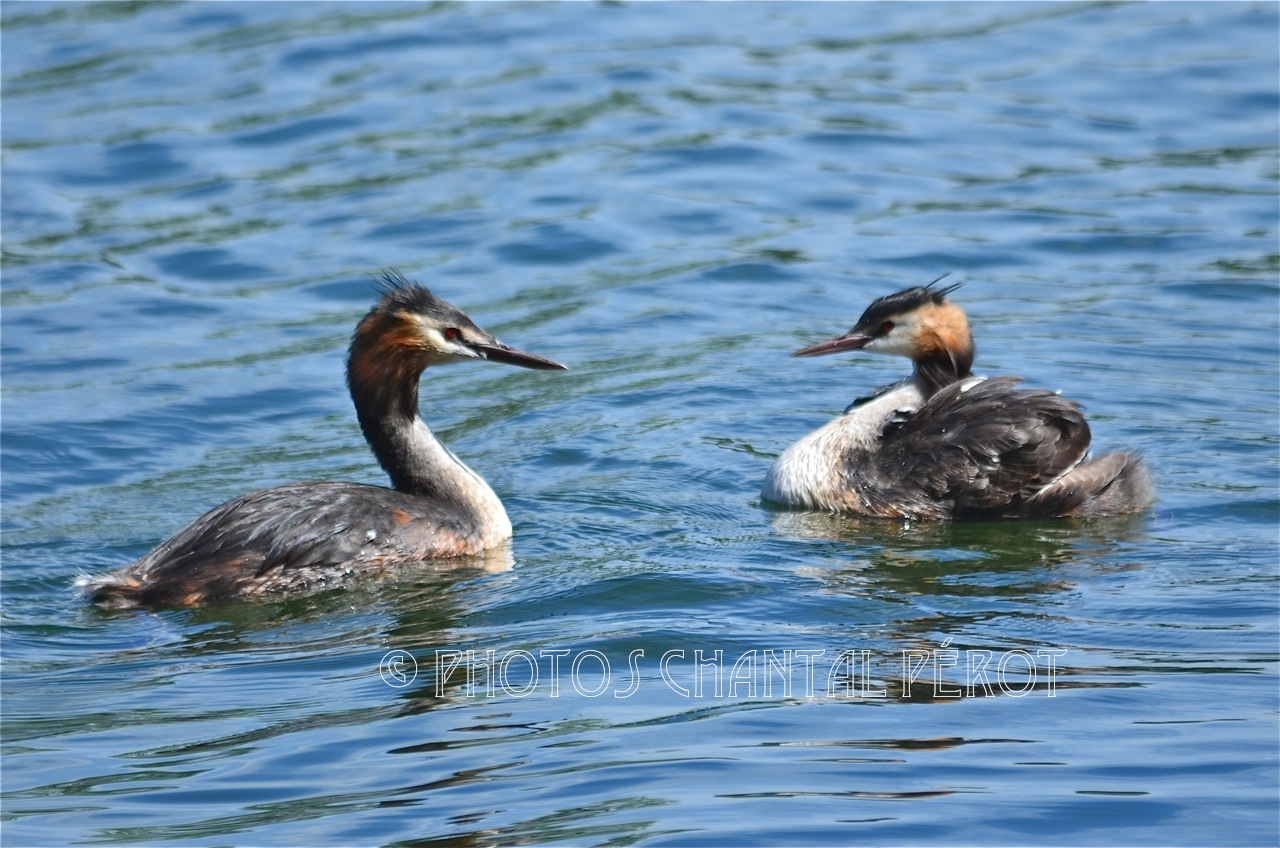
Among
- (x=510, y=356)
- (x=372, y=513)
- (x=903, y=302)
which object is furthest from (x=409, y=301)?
(x=903, y=302)

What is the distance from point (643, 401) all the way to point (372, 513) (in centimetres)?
313

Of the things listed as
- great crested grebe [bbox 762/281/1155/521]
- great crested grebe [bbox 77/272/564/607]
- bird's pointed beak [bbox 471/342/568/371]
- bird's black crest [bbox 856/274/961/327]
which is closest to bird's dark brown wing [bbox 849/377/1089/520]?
great crested grebe [bbox 762/281/1155/521]

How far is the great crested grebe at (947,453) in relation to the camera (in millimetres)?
8930

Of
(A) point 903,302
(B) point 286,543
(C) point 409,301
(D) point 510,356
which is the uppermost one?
(C) point 409,301

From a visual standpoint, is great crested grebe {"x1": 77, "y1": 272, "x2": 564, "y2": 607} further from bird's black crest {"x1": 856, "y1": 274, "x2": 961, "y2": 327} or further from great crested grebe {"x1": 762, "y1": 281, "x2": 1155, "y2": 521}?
bird's black crest {"x1": 856, "y1": 274, "x2": 961, "y2": 327}

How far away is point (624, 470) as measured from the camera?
9.80 m

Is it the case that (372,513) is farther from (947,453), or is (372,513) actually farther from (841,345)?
(947,453)

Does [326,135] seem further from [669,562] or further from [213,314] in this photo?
[669,562]

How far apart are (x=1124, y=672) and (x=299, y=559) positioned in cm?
364

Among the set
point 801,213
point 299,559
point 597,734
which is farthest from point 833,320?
point 597,734

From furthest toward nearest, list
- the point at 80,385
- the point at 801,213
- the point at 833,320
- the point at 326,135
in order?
the point at 326,135 → the point at 801,213 → the point at 833,320 → the point at 80,385

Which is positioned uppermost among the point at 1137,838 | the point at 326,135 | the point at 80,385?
the point at 326,135

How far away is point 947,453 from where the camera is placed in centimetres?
900

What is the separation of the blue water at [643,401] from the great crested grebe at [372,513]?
0.49 feet
